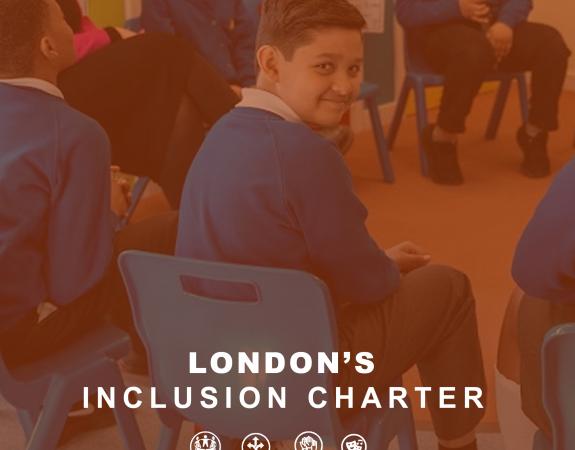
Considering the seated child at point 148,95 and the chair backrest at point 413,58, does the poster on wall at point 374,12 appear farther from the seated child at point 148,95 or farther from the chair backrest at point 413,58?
the seated child at point 148,95

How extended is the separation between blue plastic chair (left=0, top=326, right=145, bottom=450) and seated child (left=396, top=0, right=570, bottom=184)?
89.9 inches

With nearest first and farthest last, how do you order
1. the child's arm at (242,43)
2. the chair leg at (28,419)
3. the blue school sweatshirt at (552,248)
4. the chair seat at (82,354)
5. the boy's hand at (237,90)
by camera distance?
1. the blue school sweatshirt at (552,248)
2. the chair seat at (82,354)
3. the chair leg at (28,419)
4. the boy's hand at (237,90)
5. the child's arm at (242,43)

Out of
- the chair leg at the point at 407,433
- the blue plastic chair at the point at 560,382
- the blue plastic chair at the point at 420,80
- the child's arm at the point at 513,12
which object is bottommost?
the blue plastic chair at the point at 420,80

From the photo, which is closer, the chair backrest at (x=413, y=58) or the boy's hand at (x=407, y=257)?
the boy's hand at (x=407, y=257)

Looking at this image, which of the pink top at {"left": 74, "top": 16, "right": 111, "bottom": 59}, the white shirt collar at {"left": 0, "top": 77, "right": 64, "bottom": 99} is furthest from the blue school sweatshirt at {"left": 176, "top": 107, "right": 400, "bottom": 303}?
the pink top at {"left": 74, "top": 16, "right": 111, "bottom": 59}

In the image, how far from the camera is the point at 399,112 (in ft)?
13.4

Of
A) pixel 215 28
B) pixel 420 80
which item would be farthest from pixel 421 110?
pixel 215 28

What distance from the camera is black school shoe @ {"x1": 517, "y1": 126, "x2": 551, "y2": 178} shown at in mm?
3820

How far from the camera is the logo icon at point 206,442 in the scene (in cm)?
156

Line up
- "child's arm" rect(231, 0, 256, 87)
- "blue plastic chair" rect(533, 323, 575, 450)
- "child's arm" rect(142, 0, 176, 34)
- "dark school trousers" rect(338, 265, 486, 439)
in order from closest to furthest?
"blue plastic chair" rect(533, 323, 575, 450) → "dark school trousers" rect(338, 265, 486, 439) → "child's arm" rect(142, 0, 176, 34) → "child's arm" rect(231, 0, 256, 87)

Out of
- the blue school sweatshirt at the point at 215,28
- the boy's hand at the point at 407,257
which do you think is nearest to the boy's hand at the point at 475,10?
the blue school sweatshirt at the point at 215,28

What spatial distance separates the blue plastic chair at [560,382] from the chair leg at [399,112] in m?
2.78

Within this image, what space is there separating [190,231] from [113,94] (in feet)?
4.10

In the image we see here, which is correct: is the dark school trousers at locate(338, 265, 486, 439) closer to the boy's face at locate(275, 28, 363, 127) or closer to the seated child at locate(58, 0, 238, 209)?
the boy's face at locate(275, 28, 363, 127)
